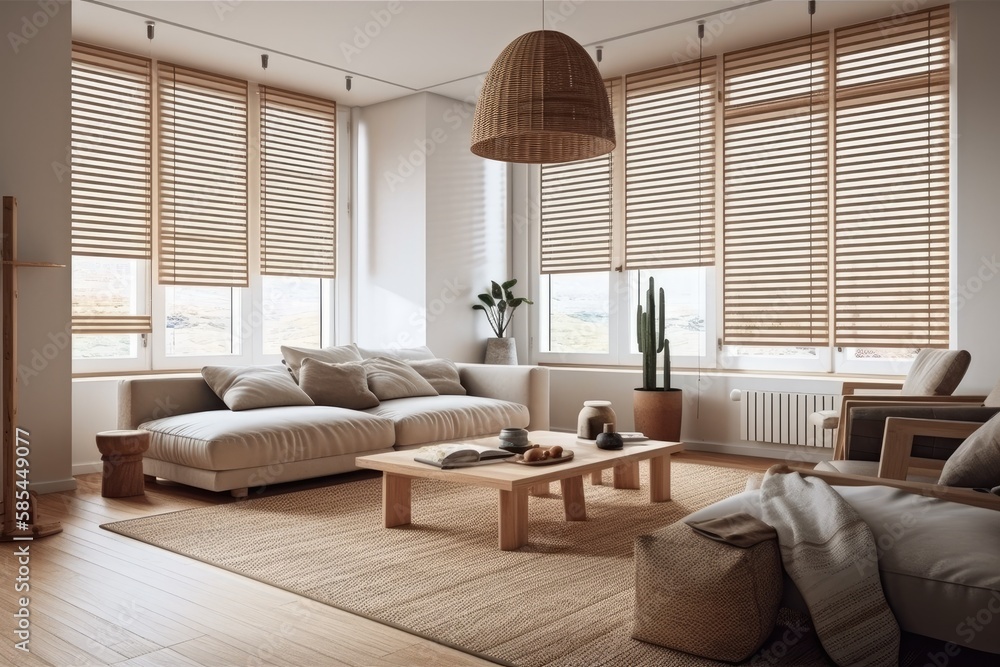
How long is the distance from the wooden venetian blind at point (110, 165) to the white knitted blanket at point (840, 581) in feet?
15.4

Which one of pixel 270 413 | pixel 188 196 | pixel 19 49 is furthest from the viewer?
pixel 188 196

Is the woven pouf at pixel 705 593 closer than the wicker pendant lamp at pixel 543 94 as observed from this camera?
Yes

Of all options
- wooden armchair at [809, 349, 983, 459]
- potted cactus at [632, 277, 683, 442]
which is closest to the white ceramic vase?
potted cactus at [632, 277, 683, 442]

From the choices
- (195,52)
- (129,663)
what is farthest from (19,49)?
(129,663)

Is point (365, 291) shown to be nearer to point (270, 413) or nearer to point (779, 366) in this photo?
point (270, 413)

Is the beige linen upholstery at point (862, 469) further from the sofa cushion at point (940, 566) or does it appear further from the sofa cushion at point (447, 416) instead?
the sofa cushion at point (447, 416)

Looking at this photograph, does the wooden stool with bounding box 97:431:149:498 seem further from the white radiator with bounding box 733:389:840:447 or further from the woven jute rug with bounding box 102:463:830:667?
the white radiator with bounding box 733:389:840:447

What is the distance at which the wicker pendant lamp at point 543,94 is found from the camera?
10.6ft

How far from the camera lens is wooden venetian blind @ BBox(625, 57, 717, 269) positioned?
5.91 metres

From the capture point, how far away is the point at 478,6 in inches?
192

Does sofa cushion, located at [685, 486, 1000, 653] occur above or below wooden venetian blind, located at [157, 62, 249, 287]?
below

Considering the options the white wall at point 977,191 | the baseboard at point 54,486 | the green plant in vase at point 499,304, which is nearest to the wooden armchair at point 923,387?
the white wall at point 977,191

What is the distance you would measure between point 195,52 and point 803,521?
5.13 meters

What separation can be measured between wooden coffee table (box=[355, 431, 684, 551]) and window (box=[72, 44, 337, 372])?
8.94 feet
